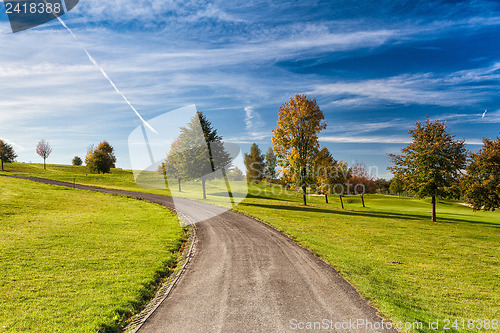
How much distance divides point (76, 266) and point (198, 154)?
29.6 metres

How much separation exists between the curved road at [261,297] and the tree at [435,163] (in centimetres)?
2095

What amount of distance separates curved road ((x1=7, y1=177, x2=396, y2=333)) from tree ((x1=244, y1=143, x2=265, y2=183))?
84226 mm

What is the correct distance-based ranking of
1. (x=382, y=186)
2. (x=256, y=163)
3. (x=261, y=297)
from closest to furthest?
(x=261, y=297)
(x=256, y=163)
(x=382, y=186)

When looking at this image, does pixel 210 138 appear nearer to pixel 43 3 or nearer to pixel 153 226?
pixel 153 226

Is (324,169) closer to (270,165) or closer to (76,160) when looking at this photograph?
(270,165)

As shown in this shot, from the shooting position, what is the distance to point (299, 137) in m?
33.6

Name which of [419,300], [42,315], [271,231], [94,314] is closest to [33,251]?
[42,315]

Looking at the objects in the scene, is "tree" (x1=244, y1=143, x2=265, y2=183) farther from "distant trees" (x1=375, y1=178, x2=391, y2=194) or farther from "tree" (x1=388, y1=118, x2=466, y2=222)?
"tree" (x1=388, y1=118, x2=466, y2=222)

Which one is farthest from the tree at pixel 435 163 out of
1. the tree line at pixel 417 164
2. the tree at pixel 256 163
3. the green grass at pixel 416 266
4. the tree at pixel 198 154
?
the tree at pixel 256 163

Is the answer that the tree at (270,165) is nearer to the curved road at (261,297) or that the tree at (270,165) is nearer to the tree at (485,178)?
the tree at (485,178)

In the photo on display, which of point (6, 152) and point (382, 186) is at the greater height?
point (6, 152)

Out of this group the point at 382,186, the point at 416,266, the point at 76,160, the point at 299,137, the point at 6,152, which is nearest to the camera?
the point at 416,266

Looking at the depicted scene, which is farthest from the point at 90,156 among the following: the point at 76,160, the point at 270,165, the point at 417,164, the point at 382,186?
the point at 382,186

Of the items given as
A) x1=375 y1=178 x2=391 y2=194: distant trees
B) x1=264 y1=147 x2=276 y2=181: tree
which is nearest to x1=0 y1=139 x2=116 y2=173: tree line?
x1=264 y1=147 x2=276 y2=181: tree
